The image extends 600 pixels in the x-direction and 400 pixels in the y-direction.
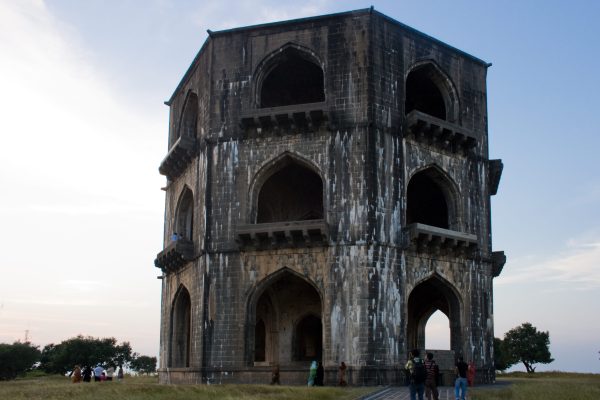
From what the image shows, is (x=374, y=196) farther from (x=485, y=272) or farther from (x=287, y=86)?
(x=287, y=86)

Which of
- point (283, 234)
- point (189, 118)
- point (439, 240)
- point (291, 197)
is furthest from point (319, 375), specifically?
point (189, 118)

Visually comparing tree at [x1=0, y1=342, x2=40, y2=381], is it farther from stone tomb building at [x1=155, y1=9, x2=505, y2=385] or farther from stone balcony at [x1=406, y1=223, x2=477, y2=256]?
stone balcony at [x1=406, y1=223, x2=477, y2=256]

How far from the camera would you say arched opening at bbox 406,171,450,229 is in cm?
3584

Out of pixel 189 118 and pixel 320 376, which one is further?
pixel 189 118

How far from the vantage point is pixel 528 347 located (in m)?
67.4

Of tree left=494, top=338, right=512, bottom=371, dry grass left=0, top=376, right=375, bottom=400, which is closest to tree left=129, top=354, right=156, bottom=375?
tree left=494, top=338, right=512, bottom=371

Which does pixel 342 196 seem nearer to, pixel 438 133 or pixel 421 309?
pixel 438 133

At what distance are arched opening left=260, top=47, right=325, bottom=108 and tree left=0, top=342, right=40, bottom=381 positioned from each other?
35205 mm

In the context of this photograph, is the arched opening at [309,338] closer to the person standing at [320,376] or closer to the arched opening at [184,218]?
the arched opening at [184,218]

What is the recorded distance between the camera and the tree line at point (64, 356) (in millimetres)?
58125

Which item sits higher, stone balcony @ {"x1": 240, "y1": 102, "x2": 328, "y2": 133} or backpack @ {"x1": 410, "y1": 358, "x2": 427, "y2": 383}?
stone balcony @ {"x1": 240, "y1": 102, "x2": 328, "y2": 133}

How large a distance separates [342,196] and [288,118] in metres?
3.76

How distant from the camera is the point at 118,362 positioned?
71.4 m

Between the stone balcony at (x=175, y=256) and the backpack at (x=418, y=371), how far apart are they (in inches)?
565
